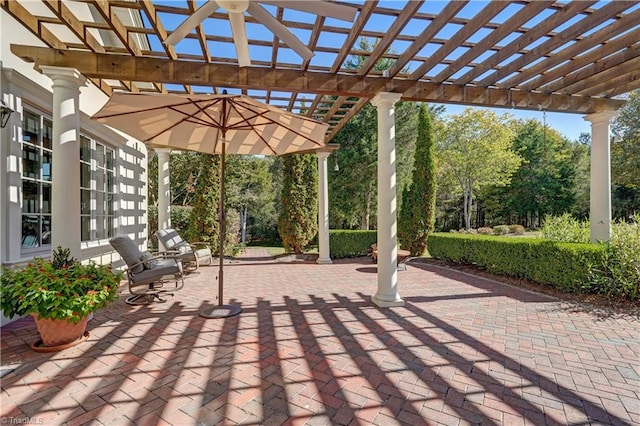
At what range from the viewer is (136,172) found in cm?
778

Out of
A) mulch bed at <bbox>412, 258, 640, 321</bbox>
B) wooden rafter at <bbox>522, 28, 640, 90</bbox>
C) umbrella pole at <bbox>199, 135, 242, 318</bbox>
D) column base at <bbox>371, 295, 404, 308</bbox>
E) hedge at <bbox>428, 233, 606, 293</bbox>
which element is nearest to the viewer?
wooden rafter at <bbox>522, 28, 640, 90</bbox>

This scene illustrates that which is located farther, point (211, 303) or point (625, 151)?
point (625, 151)

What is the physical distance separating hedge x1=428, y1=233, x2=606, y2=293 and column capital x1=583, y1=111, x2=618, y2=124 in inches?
92.5

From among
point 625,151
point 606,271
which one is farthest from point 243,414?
point 625,151

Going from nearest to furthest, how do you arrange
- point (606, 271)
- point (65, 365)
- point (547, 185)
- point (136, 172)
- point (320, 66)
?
point (65, 365)
point (320, 66)
point (606, 271)
point (136, 172)
point (547, 185)

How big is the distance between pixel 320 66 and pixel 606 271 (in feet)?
18.2

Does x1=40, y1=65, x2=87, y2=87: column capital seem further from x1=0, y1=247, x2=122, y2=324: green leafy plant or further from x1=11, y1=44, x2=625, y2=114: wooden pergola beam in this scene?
x1=0, y1=247, x2=122, y2=324: green leafy plant

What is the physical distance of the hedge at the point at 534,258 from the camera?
5180 mm

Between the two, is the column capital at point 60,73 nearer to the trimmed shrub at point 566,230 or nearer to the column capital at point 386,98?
the column capital at point 386,98

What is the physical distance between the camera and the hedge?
518cm

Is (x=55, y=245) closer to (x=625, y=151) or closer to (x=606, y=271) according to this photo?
(x=606, y=271)

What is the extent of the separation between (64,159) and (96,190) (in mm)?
2603

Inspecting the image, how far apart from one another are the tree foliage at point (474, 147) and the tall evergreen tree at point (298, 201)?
1120cm

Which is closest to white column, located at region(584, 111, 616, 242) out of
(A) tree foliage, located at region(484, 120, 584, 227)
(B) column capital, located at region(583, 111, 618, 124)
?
(B) column capital, located at region(583, 111, 618, 124)
